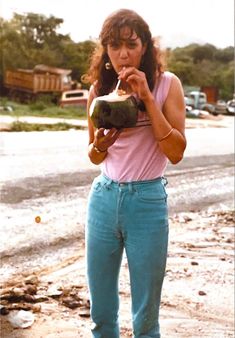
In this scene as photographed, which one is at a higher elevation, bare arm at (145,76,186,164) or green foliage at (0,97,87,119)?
bare arm at (145,76,186,164)

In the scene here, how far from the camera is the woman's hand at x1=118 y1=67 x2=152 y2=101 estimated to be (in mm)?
1637

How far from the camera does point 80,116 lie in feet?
70.4

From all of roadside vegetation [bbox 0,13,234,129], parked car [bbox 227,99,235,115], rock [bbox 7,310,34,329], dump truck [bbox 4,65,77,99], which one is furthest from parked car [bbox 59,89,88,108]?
rock [bbox 7,310,34,329]

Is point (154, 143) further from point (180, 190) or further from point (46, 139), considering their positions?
point (46, 139)

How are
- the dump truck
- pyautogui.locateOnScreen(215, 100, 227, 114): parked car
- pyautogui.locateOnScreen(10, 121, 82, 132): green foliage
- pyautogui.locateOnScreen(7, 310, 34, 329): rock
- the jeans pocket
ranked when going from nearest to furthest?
the jeans pocket → pyautogui.locateOnScreen(7, 310, 34, 329): rock → pyautogui.locateOnScreen(10, 121, 82, 132): green foliage → the dump truck → pyautogui.locateOnScreen(215, 100, 227, 114): parked car

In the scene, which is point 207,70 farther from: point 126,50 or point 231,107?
point 126,50

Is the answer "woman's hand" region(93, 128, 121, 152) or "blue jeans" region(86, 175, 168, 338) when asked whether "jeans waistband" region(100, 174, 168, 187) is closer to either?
"blue jeans" region(86, 175, 168, 338)

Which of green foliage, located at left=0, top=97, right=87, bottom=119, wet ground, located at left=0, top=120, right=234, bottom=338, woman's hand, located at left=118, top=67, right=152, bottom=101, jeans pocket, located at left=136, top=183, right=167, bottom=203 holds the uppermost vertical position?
woman's hand, located at left=118, top=67, right=152, bottom=101

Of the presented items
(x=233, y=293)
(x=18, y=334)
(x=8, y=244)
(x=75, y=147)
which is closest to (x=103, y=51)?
(x=18, y=334)

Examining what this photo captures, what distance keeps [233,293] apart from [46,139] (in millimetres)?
9581

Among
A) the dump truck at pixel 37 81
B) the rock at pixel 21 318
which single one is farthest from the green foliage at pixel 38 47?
the rock at pixel 21 318

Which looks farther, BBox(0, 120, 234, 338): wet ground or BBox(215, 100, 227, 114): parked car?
BBox(215, 100, 227, 114): parked car

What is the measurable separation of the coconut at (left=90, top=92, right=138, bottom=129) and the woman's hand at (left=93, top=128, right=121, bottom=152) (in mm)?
21

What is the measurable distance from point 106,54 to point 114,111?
27 centimetres
